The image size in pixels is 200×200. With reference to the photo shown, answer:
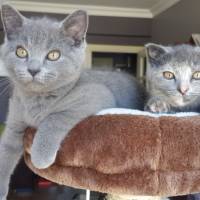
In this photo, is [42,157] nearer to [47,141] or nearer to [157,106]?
[47,141]

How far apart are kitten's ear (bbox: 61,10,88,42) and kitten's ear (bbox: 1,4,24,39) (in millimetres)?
101

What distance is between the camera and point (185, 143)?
2.56ft

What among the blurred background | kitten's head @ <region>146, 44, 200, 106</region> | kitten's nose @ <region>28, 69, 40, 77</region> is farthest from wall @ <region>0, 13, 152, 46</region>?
kitten's nose @ <region>28, 69, 40, 77</region>

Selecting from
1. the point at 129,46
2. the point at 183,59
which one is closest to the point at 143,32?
the point at 129,46

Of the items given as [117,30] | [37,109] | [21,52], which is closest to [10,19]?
[21,52]

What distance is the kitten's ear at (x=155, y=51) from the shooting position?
979 mm

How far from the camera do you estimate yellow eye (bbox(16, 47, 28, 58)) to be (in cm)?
81

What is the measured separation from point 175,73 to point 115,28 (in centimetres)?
273

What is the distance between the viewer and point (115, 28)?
359 cm

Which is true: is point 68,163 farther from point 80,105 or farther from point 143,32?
point 143,32

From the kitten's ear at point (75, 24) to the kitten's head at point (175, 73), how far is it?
0.72 feet

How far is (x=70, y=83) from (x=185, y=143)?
293 mm

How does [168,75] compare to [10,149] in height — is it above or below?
above

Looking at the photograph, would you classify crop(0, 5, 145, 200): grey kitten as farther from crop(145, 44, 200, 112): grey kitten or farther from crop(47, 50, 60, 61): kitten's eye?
crop(145, 44, 200, 112): grey kitten
